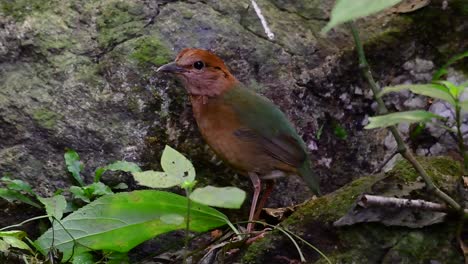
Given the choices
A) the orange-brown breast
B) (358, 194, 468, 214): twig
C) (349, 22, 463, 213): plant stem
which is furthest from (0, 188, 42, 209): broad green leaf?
(349, 22, 463, 213): plant stem

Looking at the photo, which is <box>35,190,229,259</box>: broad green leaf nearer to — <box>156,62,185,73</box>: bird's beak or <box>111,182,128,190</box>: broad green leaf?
<box>111,182,128,190</box>: broad green leaf

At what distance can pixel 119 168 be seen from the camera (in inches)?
152

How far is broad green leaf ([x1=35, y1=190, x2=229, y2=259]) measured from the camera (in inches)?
128

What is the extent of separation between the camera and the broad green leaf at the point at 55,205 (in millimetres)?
3486

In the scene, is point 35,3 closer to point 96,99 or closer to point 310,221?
point 96,99

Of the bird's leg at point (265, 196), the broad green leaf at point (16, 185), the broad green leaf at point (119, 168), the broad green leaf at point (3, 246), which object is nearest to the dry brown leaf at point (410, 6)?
the bird's leg at point (265, 196)

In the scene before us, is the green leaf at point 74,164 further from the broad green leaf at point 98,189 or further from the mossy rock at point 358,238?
the mossy rock at point 358,238

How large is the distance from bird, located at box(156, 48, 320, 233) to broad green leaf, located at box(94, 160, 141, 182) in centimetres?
51

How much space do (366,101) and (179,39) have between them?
1.30 metres

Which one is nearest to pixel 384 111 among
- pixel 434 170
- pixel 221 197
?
pixel 221 197

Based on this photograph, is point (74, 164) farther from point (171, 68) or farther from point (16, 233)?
point (171, 68)

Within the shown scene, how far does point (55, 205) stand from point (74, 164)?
1.40ft

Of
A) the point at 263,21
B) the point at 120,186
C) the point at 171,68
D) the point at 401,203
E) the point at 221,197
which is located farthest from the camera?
the point at 263,21

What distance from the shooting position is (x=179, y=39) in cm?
468
